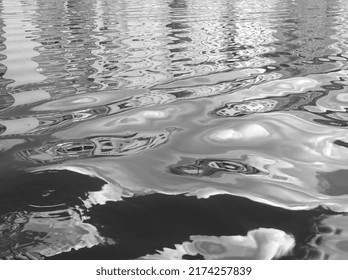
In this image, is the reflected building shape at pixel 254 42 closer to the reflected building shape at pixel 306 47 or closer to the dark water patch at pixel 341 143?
the reflected building shape at pixel 306 47

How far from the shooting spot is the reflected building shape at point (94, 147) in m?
2.82

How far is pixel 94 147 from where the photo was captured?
3.01 metres

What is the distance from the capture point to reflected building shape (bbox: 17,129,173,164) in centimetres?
282

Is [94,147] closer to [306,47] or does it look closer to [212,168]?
[212,168]

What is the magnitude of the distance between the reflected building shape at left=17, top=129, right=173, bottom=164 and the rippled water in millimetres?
13

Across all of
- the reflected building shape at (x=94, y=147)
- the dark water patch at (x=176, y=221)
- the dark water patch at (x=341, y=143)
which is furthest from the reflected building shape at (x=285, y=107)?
the dark water patch at (x=176, y=221)

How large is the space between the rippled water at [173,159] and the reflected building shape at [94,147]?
0.04ft

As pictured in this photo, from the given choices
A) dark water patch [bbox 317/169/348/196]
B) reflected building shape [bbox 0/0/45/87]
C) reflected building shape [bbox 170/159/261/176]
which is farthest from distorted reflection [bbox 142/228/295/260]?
reflected building shape [bbox 0/0/45/87]

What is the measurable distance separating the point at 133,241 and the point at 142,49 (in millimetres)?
5443

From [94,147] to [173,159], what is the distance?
56cm

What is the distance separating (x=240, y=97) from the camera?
425 centimetres

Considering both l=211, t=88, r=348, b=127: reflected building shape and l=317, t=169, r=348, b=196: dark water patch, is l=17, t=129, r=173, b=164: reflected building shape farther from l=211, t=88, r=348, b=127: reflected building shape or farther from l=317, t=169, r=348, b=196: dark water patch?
l=317, t=169, r=348, b=196: dark water patch

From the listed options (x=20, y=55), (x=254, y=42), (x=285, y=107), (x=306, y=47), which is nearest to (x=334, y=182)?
(x=285, y=107)
